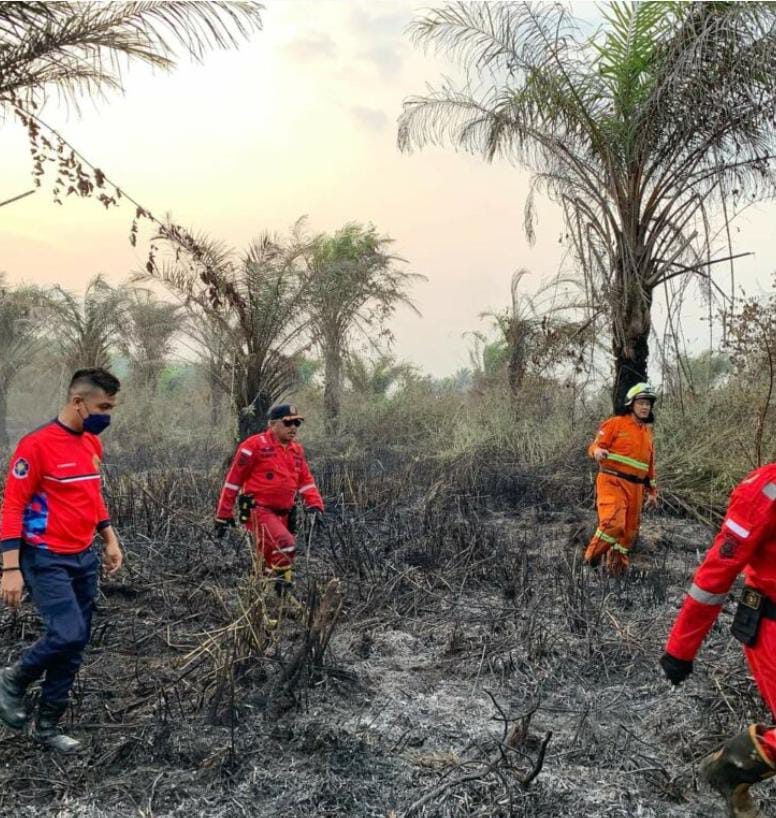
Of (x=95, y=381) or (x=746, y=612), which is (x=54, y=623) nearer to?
(x=95, y=381)

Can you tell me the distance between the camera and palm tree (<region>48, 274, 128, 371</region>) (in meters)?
15.4

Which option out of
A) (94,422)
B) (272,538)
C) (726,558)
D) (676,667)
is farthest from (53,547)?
(726,558)

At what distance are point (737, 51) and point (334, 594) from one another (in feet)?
21.6

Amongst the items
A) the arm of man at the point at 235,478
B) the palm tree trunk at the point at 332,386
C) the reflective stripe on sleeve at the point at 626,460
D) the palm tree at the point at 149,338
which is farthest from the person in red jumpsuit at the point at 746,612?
the palm tree at the point at 149,338

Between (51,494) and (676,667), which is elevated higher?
(51,494)

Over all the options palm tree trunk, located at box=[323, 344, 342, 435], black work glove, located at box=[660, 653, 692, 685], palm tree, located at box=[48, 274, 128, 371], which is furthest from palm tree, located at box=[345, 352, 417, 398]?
black work glove, located at box=[660, 653, 692, 685]

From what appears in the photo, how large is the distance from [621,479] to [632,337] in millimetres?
2308

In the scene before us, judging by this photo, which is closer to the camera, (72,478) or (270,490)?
(72,478)

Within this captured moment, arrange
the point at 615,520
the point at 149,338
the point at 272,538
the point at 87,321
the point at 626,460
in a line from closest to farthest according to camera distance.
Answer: the point at 272,538 < the point at 615,520 < the point at 626,460 < the point at 87,321 < the point at 149,338

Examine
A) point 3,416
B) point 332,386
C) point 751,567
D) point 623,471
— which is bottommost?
point 751,567

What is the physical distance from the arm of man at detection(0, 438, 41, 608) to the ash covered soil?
28.8 inches

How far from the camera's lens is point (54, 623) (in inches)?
128

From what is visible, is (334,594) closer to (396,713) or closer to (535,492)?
(396,713)

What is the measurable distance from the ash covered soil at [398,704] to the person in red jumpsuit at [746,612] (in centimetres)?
46
